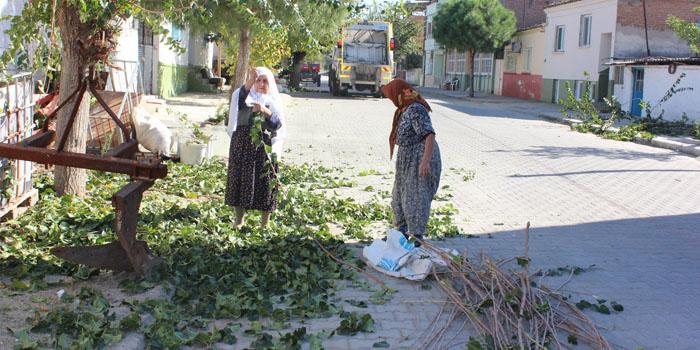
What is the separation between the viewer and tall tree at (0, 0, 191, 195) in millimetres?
6508

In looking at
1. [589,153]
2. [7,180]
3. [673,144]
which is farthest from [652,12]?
[7,180]

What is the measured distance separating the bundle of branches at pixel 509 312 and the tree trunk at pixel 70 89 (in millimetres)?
3888

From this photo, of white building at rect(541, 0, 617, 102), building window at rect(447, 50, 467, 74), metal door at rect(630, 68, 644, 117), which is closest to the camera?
metal door at rect(630, 68, 644, 117)

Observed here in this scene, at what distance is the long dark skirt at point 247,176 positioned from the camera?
7.16 m

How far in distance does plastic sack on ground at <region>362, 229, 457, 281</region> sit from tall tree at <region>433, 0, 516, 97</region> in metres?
37.4

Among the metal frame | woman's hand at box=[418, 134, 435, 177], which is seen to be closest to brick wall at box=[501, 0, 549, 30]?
woman's hand at box=[418, 134, 435, 177]

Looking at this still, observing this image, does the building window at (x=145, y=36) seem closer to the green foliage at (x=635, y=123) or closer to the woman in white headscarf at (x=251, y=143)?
the green foliage at (x=635, y=123)

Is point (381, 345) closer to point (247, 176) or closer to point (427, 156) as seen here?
point (427, 156)

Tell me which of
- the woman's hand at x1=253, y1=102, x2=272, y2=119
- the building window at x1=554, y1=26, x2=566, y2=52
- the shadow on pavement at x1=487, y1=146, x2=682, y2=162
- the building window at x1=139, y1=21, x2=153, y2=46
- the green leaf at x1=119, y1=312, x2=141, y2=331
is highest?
the building window at x1=554, y1=26, x2=566, y2=52

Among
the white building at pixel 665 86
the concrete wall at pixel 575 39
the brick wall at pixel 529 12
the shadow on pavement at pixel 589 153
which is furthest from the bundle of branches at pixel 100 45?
the brick wall at pixel 529 12

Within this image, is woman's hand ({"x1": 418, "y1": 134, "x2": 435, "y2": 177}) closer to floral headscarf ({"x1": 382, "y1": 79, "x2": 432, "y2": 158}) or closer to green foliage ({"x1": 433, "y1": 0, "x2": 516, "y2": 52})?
floral headscarf ({"x1": 382, "y1": 79, "x2": 432, "y2": 158})

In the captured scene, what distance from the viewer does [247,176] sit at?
7.18 m

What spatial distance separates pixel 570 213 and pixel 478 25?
112 ft

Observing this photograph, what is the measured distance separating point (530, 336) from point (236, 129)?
11.8 feet
